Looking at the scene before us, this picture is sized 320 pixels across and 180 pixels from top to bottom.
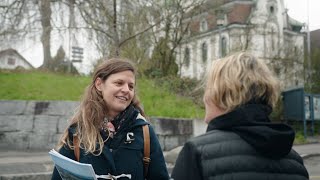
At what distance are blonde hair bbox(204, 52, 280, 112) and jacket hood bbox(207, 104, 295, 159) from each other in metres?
0.04

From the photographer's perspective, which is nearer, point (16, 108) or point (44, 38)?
point (16, 108)

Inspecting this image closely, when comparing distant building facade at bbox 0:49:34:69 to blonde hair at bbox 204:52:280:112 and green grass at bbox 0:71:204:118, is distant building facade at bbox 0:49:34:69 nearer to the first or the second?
green grass at bbox 0:71:204:118

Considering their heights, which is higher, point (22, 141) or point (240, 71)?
point (240, 71)

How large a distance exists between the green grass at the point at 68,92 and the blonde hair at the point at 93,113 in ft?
34.1

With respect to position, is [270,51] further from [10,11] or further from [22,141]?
[22,141]

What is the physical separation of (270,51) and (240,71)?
24.5 meters

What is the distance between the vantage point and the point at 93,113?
A: 2.95 m

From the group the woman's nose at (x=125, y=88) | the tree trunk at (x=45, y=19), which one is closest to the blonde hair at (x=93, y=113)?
the woman's nose at (x=125, y=88)

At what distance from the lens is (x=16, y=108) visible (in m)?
12.2

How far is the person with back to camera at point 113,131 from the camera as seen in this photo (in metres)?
2.79

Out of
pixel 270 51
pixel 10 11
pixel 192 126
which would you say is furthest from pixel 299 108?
pixel 10 11

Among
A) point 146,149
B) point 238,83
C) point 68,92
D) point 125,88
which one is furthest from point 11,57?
point 238,83

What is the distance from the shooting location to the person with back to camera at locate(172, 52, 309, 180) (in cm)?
188

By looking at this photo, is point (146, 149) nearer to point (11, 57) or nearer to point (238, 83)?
point (238, 83)
